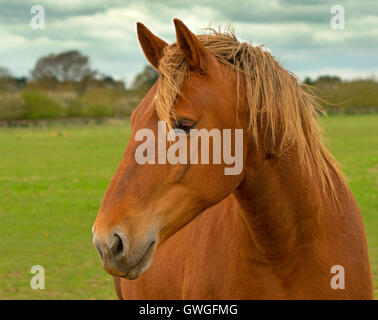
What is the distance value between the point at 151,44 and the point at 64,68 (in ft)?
332

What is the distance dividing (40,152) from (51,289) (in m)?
21.3

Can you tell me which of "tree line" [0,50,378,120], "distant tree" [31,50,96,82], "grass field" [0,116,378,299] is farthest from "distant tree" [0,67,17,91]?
"grass field" [0,116,378,299]

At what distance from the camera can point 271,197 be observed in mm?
2400

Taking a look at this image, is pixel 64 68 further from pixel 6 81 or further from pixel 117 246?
pixel 117 246

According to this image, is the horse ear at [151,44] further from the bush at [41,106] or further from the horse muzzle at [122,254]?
the bush at [41,106]

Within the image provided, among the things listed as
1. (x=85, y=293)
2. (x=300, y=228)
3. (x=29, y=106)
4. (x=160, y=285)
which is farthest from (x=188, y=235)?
(x=29, y=106)

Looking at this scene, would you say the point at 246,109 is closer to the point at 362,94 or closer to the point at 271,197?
the point at 271,197

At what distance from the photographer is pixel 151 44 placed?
239 centimetres

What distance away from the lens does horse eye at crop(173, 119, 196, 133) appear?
2.12 meters

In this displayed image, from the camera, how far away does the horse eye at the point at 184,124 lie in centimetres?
212

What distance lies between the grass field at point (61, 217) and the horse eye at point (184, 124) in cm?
99

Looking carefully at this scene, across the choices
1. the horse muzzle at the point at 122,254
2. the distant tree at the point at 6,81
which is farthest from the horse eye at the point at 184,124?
the distant tree at the point at 6,81

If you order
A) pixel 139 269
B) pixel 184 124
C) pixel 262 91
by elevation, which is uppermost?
pixel 262 91

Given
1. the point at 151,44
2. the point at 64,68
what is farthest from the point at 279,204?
the point at 64,68
